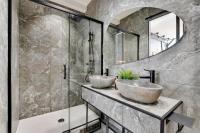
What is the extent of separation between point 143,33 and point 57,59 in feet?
6.58

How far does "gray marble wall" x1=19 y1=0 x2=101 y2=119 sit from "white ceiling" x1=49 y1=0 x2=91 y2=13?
258 mm

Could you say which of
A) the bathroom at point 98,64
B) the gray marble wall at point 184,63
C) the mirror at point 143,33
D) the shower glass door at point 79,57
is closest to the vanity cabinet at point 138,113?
the bathroom at point 98,64

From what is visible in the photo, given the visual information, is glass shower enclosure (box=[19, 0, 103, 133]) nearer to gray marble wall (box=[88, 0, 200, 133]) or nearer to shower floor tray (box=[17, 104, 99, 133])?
shower floor tray (box=[17, 104, 99, 133])

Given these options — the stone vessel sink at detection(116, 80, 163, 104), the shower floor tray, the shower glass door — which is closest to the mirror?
the shower glass door

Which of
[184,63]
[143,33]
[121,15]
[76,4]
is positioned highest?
[76,4]

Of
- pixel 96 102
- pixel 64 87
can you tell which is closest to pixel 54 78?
pixel 64 87

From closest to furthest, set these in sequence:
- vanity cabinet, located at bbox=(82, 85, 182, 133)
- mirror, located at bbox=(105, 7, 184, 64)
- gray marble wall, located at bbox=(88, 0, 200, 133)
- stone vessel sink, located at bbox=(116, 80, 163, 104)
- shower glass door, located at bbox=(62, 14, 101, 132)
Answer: vanity cabinet, located at bbox=(82, 85, 182, 133), stone vessel sink, located at bbox=(116, 80, 163, 104), gray marble wall, located at bbox=(88, 0, 200, 133), mirror, located at bbox=(105, 7, 184, 64), shower glass door, located at bbox=(62, 14, 101, 132)

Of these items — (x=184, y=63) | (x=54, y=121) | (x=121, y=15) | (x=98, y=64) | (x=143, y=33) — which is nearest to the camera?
Answer: (x=184, y=63)

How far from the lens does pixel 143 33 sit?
150cm

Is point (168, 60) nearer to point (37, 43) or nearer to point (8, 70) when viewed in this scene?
point (8, 70)

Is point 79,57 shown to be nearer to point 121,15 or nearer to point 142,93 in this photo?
point 121,15

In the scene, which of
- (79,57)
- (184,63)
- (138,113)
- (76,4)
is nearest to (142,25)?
(184,63)

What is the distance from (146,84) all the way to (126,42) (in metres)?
0.85

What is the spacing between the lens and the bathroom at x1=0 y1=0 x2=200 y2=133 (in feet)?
3.25
